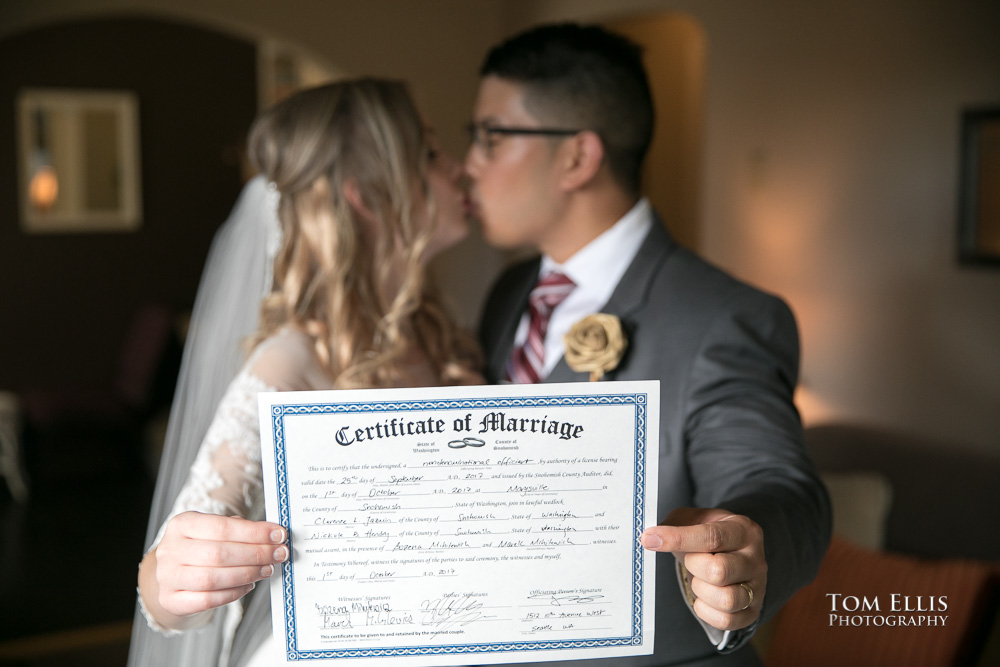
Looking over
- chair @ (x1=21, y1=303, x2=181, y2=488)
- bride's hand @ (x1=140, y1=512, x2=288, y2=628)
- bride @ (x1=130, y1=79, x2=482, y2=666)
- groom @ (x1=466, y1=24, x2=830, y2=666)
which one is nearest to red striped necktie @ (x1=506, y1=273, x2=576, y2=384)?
groom @ (x1=466, y1=24, x2=830, y2=666)

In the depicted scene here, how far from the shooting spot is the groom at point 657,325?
4.20ft

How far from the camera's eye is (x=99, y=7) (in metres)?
5.04

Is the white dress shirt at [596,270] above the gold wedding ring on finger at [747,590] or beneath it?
above

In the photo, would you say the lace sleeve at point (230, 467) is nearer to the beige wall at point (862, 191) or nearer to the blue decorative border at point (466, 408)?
the blue decorative border at point (466, 408)

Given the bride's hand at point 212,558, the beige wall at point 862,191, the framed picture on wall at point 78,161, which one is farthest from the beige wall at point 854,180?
the bride's hand at point 212,558

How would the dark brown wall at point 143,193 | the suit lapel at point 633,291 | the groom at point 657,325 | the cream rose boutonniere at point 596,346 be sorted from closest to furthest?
the groom at point 657,325, the cream rose boutonniere at point 596,346, the suit lapel at point 633,291, the dark brown wall at point 143,193

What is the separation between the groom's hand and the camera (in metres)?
1.13

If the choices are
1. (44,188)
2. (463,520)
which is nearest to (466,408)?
(463,520)

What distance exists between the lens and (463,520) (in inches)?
45.5

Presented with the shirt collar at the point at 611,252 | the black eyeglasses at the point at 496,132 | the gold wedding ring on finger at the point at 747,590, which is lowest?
the gold wedding ring on finger at the point at 747,590

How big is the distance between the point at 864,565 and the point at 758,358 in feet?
5.25

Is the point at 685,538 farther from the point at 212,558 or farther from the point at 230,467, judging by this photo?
the point at 230,467

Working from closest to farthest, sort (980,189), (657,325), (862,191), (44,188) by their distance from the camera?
(657,325) → (980,189) → (862,191) → (44,188)

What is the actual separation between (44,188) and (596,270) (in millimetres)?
7594
